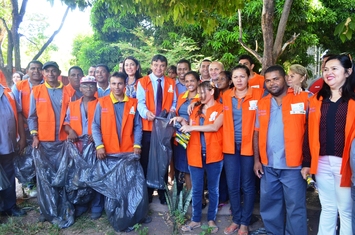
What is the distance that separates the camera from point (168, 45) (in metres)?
10.6

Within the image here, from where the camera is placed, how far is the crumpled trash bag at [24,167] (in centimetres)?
400

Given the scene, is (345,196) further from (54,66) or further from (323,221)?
(54,66)

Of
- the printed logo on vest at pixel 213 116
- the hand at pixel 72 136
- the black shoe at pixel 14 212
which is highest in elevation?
the printed logo on vest at pixel 213 116

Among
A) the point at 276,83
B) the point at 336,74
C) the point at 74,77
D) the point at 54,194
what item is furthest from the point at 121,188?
the point at 336,74

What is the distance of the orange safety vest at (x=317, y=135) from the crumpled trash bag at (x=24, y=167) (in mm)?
3537

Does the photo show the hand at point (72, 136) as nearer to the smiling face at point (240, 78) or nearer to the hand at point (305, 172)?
the smiling face at point (240, 78)

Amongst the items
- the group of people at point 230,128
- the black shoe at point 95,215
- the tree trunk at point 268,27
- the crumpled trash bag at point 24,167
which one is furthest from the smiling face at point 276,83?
the crumpled trash bag at point 24,167

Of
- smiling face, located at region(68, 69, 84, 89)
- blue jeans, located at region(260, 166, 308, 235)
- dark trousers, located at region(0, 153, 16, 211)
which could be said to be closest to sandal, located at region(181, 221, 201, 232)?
blue jeans, located at region(260, 166, 308, 235)

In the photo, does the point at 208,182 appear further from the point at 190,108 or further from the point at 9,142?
the point at 9,142

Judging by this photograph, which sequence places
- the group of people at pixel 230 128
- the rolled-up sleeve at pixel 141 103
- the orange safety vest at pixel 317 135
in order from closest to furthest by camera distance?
the orange safety vest at pixel 317 135 < the group of people at pixel 230 128 < the rolled-up sleeve at pixel 141 103

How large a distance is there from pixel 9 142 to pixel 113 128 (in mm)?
1351

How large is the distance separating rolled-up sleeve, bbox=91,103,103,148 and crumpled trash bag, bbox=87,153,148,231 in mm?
241

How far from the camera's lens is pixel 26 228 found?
3516mm

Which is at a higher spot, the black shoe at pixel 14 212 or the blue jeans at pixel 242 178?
the blue jeans at pixel 242 178
